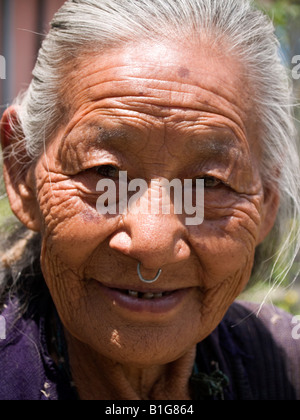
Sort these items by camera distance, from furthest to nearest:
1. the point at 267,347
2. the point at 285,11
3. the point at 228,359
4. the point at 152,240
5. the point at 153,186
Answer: the point at 285,11 → the point at 267,347 → the point at 228,359 → the point at 153,186 → the point at 152,240

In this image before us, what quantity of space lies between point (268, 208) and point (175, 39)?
0.90 m

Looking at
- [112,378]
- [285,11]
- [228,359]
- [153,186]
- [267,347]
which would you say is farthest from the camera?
[285,11]

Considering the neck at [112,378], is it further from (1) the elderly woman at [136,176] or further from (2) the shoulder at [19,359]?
(2) the shoulder at [19,359]

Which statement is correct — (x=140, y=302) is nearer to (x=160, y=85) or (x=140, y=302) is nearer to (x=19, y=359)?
(x=19, y=359)

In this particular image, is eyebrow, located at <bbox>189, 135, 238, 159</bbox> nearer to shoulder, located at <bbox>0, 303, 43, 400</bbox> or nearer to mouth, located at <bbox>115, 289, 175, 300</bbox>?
mouth, located at <bbox>115, 289, 175, 300</bbox>

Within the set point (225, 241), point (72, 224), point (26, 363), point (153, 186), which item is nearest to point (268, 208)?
point (225, 241)

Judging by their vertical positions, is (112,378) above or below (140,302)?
below

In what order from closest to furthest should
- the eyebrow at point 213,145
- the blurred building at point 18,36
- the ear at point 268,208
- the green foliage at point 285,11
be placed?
the eyebrow at point 213,145 → the ear at point 268,208 → the green foliage at point 285,11 → the blurred building at point 18,36

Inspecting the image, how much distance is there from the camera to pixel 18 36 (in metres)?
6.20

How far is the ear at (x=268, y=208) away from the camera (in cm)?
250

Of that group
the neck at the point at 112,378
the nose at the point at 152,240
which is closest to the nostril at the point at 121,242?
the nose at the point at 152,240

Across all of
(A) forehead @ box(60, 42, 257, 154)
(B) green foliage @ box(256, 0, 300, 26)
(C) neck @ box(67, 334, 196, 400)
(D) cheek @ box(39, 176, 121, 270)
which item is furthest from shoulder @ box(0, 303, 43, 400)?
(B) green foliage @ box(256, 0, 300, 26)

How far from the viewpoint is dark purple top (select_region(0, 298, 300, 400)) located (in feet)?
7.36
